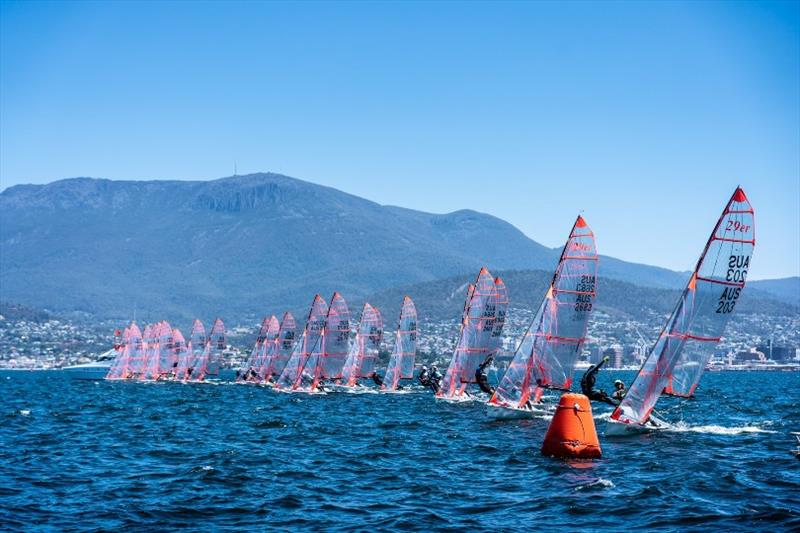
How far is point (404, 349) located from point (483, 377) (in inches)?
862

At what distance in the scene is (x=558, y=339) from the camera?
51875mm

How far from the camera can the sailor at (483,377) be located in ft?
209

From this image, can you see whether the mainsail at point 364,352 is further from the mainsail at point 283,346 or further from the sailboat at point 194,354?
the sailboat at point 194,354

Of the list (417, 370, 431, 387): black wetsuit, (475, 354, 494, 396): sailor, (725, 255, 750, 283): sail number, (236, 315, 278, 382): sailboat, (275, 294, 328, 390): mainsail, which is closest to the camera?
(725, 255, 750, 283): sail number

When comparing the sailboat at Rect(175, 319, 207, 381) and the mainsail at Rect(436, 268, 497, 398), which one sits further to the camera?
the sailboat at Rect(175, 319, 207, 381)

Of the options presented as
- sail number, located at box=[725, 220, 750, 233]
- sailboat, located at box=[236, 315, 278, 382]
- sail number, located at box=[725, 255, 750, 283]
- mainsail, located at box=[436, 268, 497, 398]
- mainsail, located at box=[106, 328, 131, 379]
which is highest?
sail number, located at box=[725, 220, 750, 233]

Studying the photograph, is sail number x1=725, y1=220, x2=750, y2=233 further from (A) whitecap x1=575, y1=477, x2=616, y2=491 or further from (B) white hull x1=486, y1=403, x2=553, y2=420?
(B) white hull x1=486, y1=403, x2=553, y2=420

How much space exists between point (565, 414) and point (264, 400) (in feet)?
148

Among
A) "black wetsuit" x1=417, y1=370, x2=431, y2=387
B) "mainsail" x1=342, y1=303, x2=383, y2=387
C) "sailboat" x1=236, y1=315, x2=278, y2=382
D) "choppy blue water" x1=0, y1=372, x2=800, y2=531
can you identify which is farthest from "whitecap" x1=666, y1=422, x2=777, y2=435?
"sailboat" x1=236, y1=315, x2=278, y2=382

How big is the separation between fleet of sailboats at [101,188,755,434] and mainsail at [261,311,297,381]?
41.5ft

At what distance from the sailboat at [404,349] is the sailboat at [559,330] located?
101 feet

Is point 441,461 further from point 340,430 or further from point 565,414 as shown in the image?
point 340,430

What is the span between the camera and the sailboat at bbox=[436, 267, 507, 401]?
6706cm

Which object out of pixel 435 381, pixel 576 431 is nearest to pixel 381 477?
pixel 576 431
